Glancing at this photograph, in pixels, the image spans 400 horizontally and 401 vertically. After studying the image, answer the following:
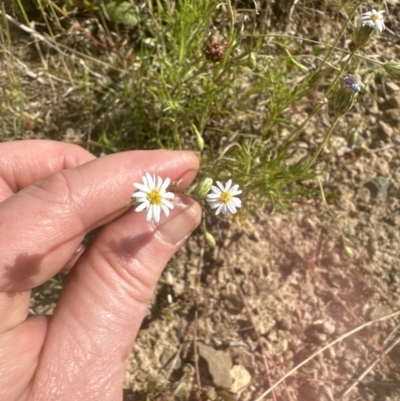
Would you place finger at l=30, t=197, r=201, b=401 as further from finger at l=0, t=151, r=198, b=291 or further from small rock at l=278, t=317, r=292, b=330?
small rock at l=278, t=317, r=292, b=330

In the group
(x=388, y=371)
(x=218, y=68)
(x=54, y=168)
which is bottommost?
(x=388, y=371)

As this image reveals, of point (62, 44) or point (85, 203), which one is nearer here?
point (85, 203)

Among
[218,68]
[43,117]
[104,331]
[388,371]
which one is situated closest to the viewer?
[104,331]

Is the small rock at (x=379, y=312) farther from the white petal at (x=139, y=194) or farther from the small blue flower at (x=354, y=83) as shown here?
the white petal at (x=139, y=194)

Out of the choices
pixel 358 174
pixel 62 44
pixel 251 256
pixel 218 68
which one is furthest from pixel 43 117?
pixel 358 174

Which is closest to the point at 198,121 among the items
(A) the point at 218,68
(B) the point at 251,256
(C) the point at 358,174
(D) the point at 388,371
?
(A) the point at 218,68

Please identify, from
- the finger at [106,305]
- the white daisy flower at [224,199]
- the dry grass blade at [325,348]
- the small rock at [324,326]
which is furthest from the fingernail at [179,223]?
the small rock at [324,326]

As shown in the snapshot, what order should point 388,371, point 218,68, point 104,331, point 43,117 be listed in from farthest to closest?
point 43,117, point 388,371, point 218,68, point 104,331

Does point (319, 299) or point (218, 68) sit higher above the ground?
point (218, 68)

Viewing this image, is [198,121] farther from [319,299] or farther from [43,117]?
[319,299]
